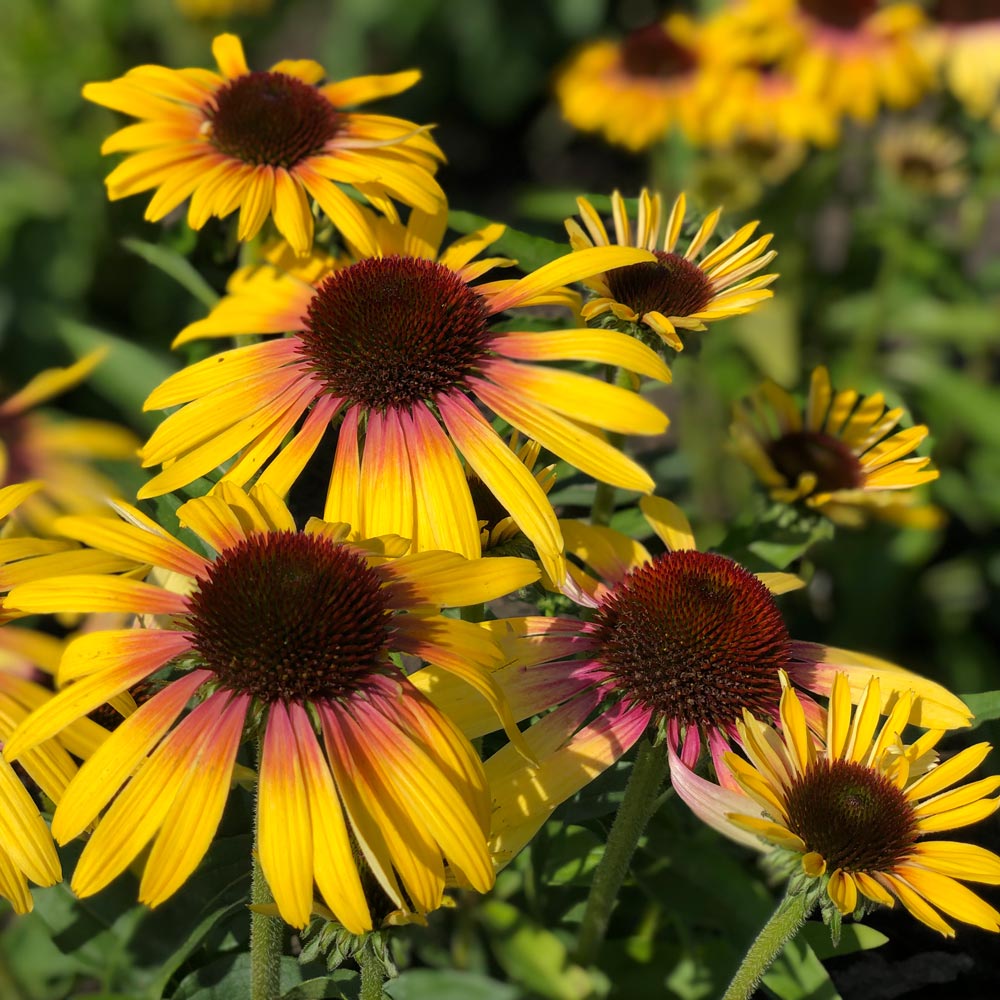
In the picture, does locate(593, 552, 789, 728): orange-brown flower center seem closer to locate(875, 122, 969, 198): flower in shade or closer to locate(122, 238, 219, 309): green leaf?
locate(122, 238, 219, 309): green leaf

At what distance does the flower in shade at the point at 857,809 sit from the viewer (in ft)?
1.93

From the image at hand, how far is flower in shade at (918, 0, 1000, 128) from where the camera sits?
6.62 feet

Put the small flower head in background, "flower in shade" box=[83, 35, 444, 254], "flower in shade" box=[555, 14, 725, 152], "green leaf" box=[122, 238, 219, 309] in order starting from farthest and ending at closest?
"flower in shade" box=[555, 14, 725, 152], the small flower head in background, "green leaf" box=[122, 238, 219, 309], "flower in shade" box=[83, 35, 444, 254]

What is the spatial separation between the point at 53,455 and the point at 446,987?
0.72 meters

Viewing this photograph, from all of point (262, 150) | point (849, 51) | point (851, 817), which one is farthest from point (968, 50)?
point (851, 817)

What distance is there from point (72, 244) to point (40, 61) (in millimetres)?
396

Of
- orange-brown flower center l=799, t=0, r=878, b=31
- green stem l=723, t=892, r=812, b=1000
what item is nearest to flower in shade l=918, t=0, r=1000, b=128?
orange-brown flower center l=799, t=0, r=878, b=31

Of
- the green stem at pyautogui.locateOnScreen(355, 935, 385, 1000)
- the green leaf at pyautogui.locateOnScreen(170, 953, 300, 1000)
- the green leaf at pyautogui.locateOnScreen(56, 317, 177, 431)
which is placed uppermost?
the green leaf at pyautogui.locateOnScreen(56, 317, 177, 431)

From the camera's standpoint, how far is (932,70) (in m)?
2.04

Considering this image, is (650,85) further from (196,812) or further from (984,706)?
(196,812)

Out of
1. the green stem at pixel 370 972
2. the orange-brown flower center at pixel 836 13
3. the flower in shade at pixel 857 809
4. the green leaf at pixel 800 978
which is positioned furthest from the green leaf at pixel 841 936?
the orange-brown flower center at pixel 836 13

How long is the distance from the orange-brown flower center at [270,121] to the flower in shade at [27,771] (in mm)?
332

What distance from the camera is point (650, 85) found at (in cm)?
221

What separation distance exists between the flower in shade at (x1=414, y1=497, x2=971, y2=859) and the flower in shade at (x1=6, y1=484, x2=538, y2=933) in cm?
6
